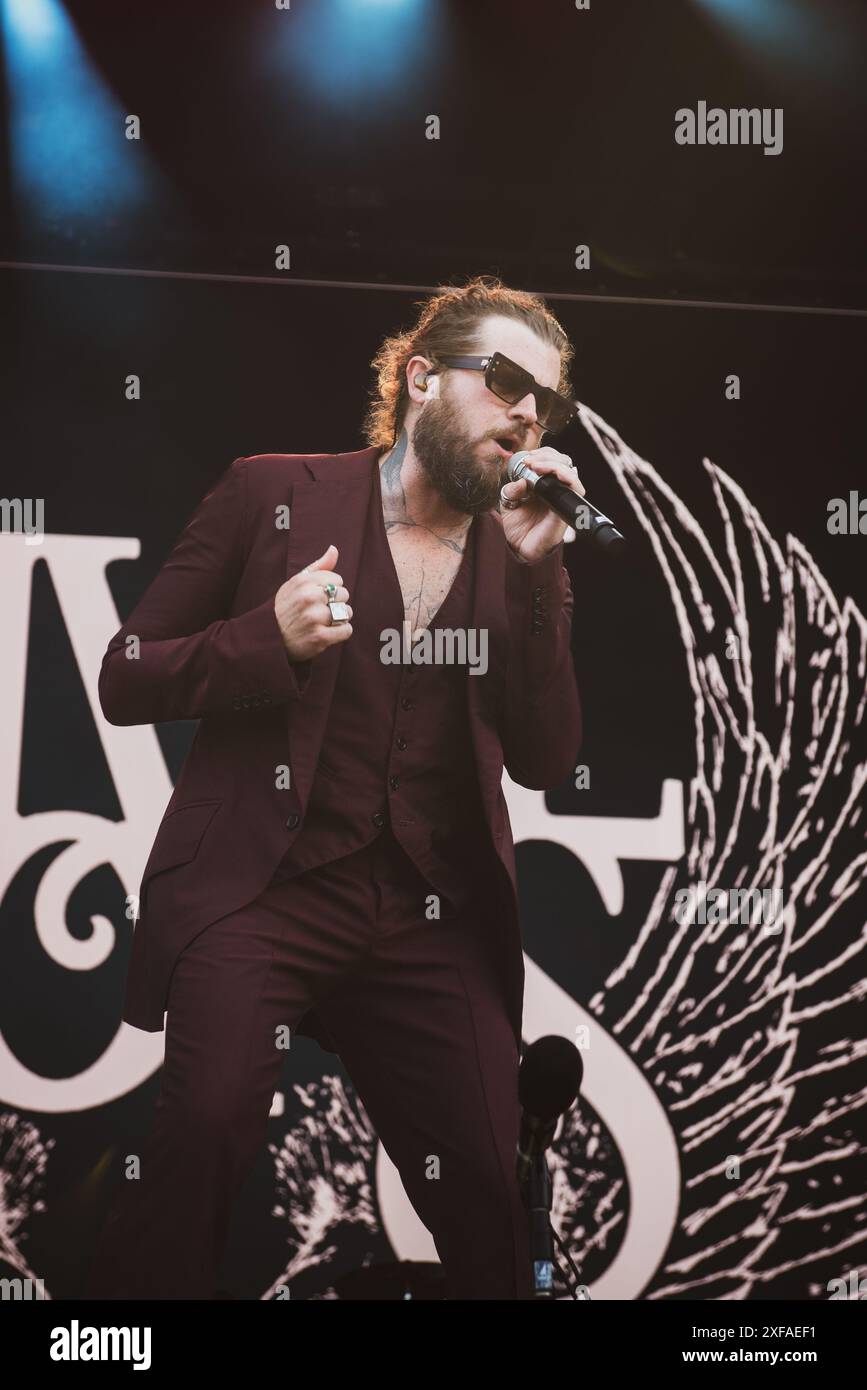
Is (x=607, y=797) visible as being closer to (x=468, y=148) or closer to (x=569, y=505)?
(x=569, y=505)

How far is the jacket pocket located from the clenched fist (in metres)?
0.34

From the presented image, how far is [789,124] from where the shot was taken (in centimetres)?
374

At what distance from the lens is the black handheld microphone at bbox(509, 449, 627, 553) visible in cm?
222

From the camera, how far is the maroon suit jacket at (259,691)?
2.43 m

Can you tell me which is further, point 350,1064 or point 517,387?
point 517,387

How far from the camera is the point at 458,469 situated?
9.52ft

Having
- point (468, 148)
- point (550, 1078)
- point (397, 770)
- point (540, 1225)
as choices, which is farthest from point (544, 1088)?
point (468, 148)

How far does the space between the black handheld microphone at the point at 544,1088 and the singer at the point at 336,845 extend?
360 millimetres

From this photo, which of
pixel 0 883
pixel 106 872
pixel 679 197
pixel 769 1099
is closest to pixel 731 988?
pixel 769 1099

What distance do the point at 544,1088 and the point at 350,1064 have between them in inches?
24.2

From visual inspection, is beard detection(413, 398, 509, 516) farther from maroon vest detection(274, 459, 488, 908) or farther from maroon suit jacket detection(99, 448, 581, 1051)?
maroon vest detection(274, 459, 488, 908)

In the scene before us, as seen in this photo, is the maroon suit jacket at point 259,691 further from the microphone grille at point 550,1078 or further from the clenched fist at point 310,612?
the microphone grille at point 550,1078

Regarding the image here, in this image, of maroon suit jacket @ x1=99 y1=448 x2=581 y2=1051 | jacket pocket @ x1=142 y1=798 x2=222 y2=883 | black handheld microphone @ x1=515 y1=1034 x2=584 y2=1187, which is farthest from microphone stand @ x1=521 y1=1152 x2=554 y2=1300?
jacket pocket @ x1=142 y1=798 x2=222 y2=883

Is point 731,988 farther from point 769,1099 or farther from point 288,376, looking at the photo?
point 288,376
